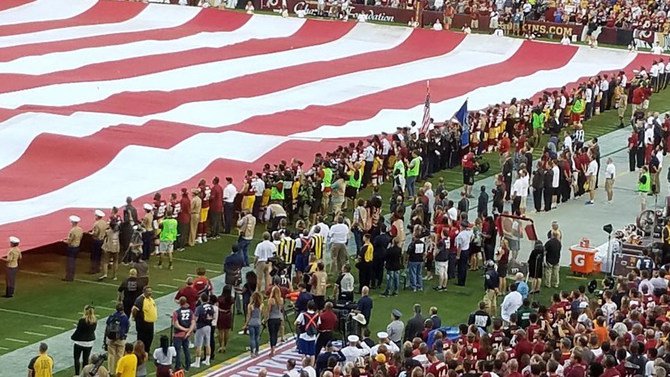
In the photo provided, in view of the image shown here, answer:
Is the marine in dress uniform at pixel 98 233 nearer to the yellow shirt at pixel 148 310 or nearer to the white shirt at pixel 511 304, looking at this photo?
the yellow shirt at pixel 148 310

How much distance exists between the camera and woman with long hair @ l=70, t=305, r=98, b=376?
63.4 ft

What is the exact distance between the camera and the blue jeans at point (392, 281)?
23.8 m

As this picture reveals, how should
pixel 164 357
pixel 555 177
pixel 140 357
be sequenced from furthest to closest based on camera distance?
pixel 555 177
pixel 164 357
pixel 140 357

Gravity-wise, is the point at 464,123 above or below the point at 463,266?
above

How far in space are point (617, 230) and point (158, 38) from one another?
15.9 m

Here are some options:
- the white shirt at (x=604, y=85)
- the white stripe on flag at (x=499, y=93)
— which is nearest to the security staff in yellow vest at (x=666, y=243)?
the white stripe on flag at (x=499, y=93)

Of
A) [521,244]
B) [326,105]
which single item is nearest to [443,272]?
[521,244]

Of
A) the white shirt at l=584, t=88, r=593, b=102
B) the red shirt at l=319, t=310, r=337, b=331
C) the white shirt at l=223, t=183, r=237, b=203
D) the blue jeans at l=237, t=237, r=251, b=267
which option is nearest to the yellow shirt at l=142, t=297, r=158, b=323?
the red shirt at l=319, t=310, r=337, b=331

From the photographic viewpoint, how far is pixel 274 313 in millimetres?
20750

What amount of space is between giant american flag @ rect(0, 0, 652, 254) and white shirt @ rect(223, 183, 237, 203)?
2.25ft

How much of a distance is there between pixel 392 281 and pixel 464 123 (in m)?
8.26

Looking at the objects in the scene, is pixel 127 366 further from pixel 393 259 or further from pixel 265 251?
pixel 393 259

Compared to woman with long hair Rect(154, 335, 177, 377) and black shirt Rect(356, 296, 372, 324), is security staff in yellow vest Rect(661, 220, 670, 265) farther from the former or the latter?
woman with long hair Rect(154, 335, 177, 377)

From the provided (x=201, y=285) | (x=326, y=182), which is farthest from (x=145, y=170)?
(x=201, y=285)
